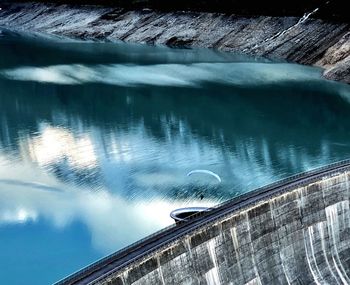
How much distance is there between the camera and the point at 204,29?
→ 280 ft

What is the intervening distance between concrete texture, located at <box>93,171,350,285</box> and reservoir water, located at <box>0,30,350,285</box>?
695 centimetres

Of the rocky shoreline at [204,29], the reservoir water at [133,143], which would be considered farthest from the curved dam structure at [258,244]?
the rocky shoreline at [204,29]

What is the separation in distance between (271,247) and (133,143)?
780 inches

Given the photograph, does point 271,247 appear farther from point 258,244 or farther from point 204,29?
point 204,29

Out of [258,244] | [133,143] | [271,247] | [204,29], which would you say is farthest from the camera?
[204,29]

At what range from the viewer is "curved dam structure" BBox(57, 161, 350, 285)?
51.8ft

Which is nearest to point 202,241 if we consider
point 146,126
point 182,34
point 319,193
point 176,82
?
point 319,193

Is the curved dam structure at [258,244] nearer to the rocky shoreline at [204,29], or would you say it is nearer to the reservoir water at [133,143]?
the reservoir water at [133,143]

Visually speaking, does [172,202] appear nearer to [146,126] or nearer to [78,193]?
[78,193]

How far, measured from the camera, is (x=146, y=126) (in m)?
Result: 42.6

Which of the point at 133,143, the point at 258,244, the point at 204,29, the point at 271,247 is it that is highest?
the point at 204,29

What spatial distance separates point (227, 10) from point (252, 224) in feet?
236

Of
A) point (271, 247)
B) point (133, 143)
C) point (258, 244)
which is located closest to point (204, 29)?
point (133, 143)

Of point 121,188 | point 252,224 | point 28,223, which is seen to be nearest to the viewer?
point 252,224
